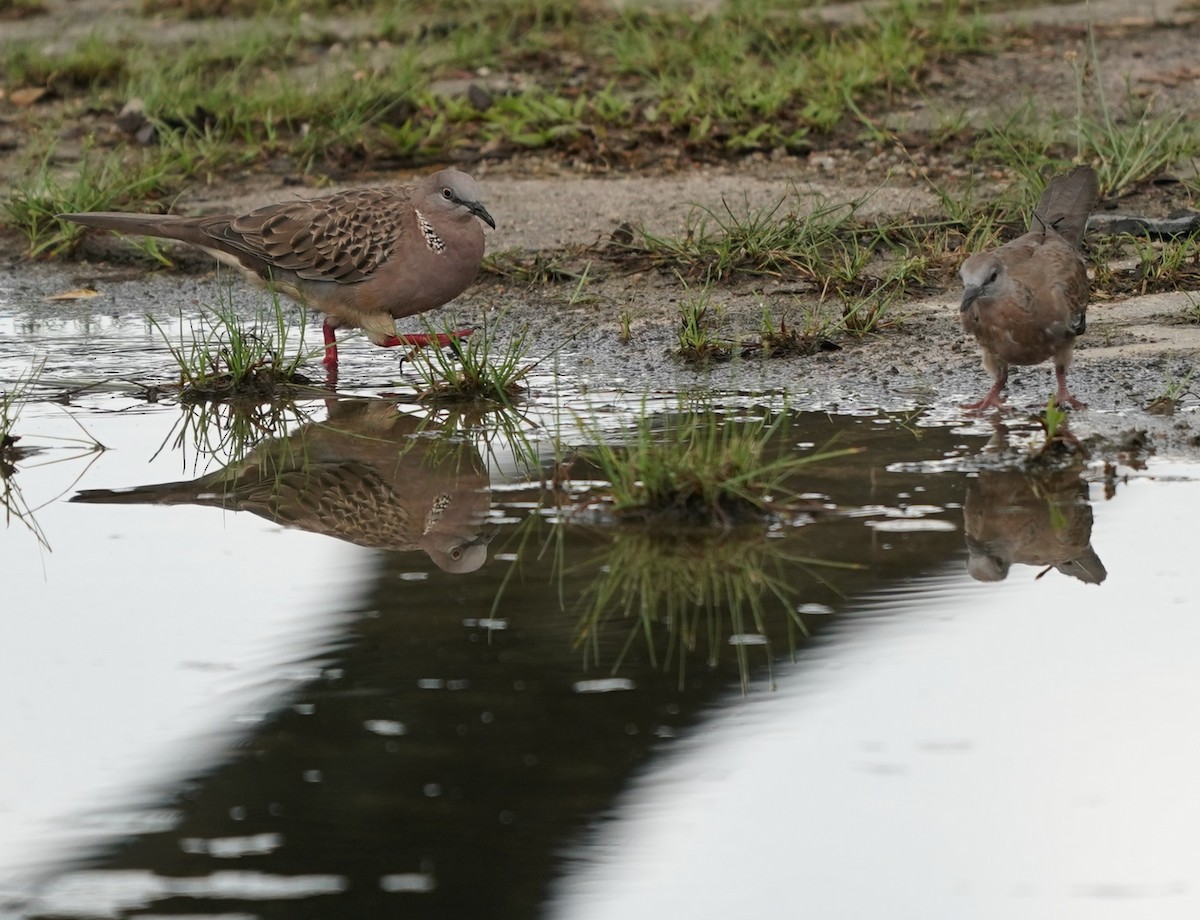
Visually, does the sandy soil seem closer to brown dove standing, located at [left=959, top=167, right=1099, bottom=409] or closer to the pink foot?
brown dove standing, located at [left=959, top=167, right=1099, bottom=409]

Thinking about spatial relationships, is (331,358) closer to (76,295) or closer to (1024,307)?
(76,295)

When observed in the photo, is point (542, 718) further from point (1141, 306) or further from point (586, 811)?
point (1141, 306)

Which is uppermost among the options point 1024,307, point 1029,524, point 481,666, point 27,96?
point 27,96

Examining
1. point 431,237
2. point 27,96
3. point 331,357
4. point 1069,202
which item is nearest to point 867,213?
point 1069,202

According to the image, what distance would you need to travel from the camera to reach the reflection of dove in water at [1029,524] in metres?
4.27

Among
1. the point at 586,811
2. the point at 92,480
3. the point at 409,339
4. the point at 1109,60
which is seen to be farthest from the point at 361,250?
the point at 1109,60

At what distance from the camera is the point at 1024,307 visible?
222 inches

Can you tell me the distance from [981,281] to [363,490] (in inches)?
84.8

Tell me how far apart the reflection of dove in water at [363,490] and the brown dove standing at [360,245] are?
949mm

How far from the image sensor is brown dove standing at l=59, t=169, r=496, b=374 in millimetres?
Result: 6793

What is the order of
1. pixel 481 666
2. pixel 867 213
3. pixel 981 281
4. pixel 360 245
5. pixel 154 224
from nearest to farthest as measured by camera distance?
pixel 481 666
pixel 981 281
pixel 360 245
pixel 154 224
pixel 867 213

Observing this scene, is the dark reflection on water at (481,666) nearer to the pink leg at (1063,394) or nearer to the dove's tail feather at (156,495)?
the dove's tail feather at (156,495)

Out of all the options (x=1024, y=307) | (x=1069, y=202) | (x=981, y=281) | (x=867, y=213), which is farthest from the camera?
(x=867, y=213)

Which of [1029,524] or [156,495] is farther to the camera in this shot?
[156,495]
